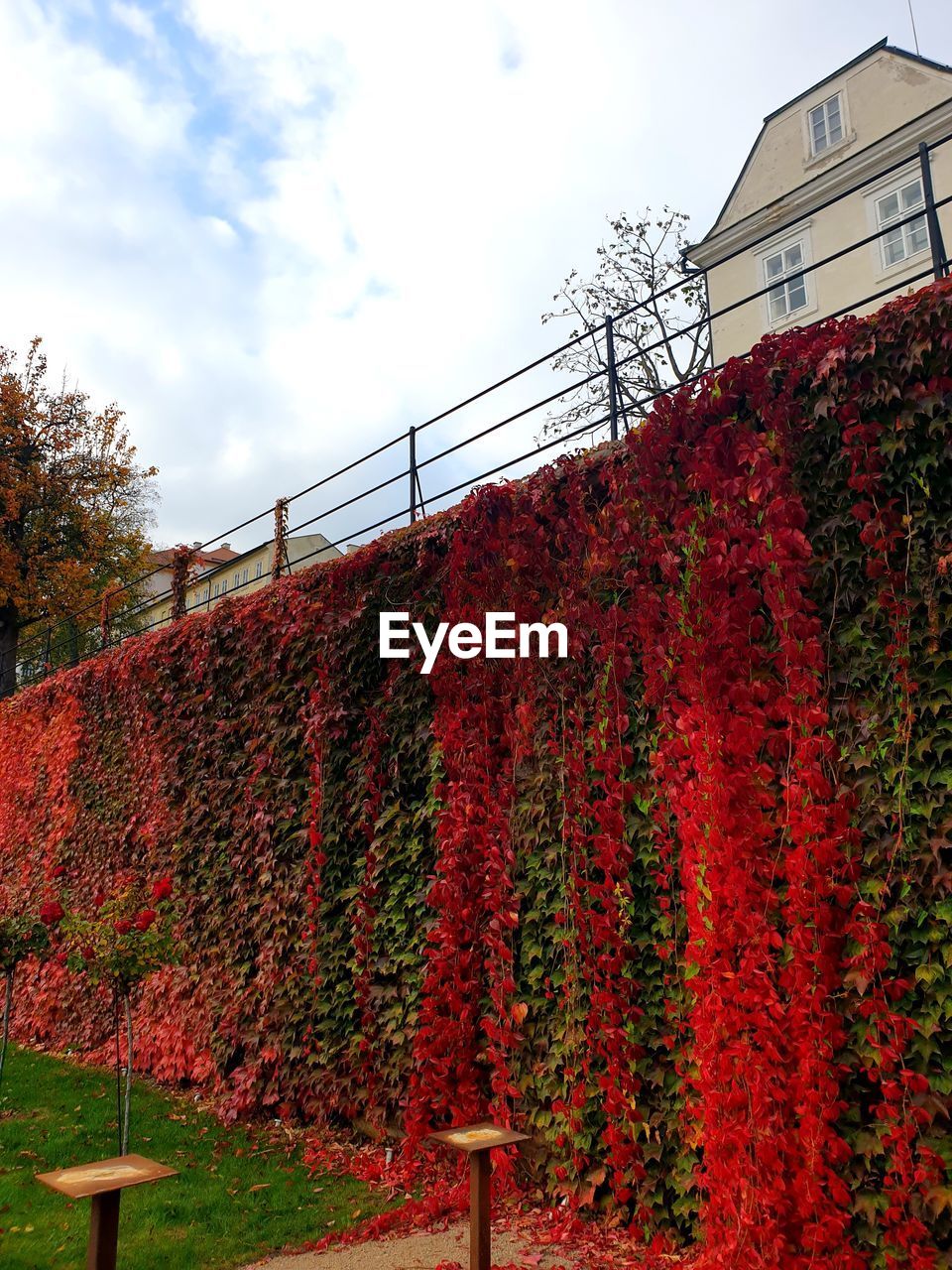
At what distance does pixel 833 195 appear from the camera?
16.0 meters

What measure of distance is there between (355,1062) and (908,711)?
160 inches

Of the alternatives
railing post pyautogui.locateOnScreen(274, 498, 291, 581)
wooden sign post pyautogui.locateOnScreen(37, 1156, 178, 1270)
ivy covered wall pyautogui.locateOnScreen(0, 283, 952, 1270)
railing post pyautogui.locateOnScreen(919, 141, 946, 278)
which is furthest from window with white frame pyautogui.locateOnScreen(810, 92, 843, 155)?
wooden sign post pyautogui.locateOnScreen(37, 1156, 178, 1270)

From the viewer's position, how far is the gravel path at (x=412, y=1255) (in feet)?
12.6

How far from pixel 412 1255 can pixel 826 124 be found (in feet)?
60.3

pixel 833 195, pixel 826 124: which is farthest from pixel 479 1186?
pixel 826 124

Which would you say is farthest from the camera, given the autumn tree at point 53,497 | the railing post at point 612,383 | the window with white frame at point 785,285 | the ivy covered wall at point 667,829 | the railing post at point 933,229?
the autumn tree at point 53,497

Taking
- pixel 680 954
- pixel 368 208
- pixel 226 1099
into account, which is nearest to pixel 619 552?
pixel 680 954

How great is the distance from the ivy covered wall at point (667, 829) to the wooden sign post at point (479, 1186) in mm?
947

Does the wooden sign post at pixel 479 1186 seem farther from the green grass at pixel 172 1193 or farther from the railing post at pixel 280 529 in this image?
the railing post at pixel 280 529

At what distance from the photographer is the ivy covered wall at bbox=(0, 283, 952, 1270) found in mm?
3367

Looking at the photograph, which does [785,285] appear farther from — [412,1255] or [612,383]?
[412,1255]

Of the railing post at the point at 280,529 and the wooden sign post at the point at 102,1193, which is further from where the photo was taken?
the railing post at the point at 280,529

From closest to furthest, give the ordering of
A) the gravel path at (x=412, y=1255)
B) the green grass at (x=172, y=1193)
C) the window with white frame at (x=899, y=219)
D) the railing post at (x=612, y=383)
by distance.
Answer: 1. the gravel path at (x=412, y=1255)
2. the green grass at (x=172, y=1193)
3. the railing post at (x=612, y=383)
4. the window with white frame at (x=899, y=219)

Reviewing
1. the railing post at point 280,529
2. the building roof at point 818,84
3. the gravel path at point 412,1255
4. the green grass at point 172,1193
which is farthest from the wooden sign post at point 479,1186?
the building roof at point 818,84
